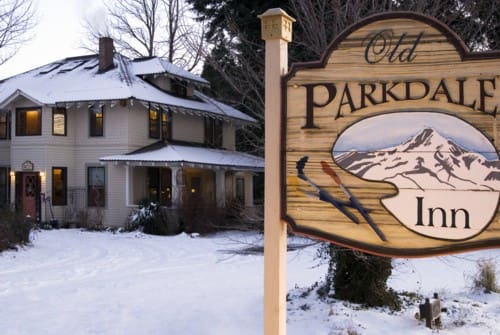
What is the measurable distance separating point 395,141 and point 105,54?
21797 millimetres

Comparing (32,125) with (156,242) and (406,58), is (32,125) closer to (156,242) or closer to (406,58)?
(156,242)

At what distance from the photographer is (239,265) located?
11289 mm

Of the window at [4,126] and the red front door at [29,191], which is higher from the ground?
the window at [4,126]

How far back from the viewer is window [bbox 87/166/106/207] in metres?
20.7

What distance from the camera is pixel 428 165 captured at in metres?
3.05

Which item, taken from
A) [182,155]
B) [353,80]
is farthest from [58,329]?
[182,155]

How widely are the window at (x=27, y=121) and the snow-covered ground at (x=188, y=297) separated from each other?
351 inches

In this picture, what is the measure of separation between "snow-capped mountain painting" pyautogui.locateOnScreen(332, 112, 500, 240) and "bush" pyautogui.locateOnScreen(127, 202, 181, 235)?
1548 centimetres

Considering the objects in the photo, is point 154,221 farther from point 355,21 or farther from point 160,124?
point 355,21

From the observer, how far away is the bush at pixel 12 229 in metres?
13.0

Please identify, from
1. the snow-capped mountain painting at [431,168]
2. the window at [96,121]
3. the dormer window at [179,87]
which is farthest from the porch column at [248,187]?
the snow-capped mountain painting at [431,168]

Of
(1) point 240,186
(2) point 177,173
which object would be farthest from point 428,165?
(1) point 240,186

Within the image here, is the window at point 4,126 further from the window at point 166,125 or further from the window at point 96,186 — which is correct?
the window at point 166,125

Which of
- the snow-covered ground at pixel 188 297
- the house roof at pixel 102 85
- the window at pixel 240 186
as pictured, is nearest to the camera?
the snow-covered ground at pixel 188 297
